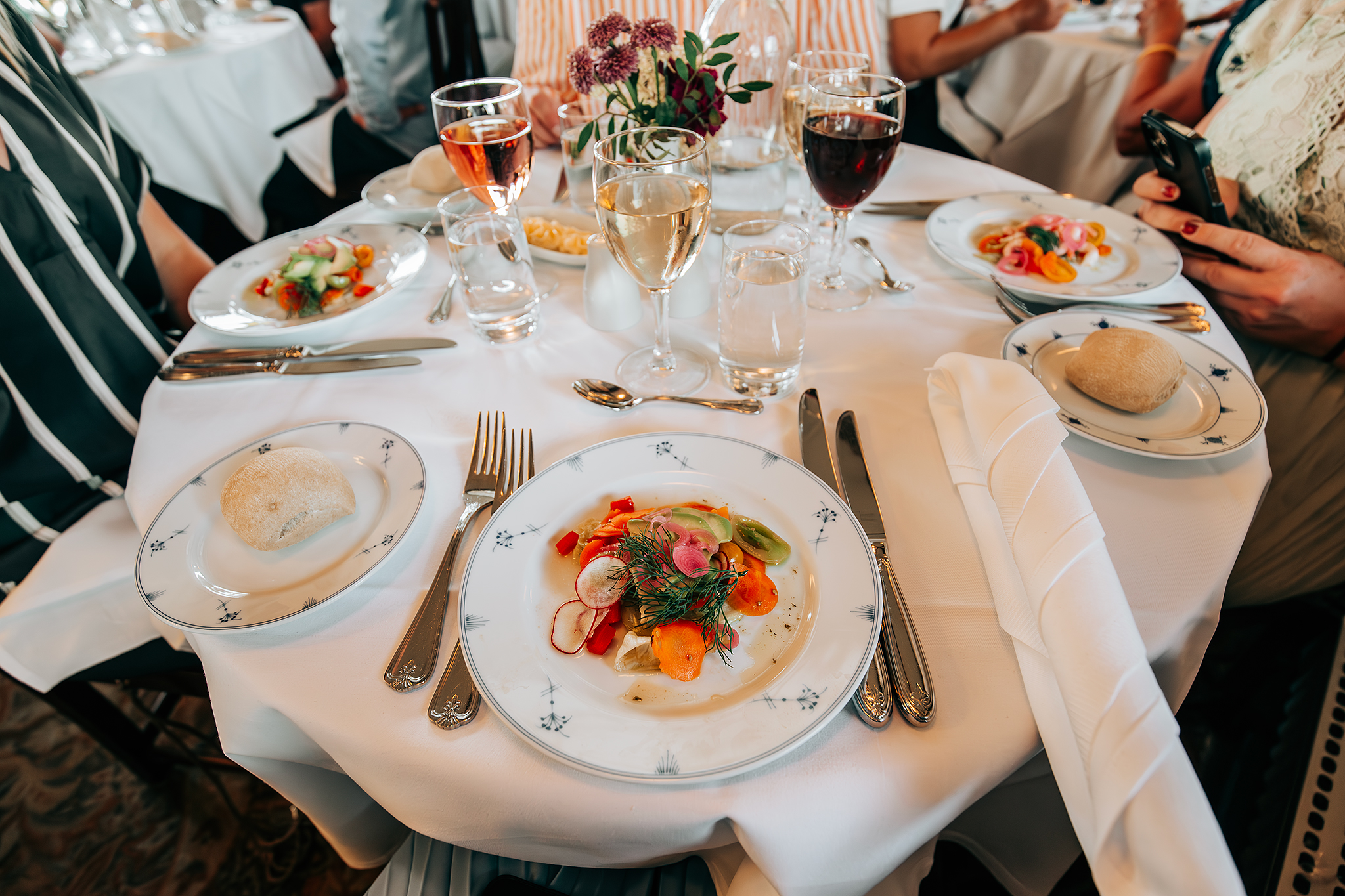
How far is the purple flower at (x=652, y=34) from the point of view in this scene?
95 centimetres

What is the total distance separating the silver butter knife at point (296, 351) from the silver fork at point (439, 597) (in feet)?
0.87

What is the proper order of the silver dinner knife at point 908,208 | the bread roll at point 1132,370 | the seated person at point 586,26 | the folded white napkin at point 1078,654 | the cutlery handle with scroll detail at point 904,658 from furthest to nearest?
the seated person at point 586,26 < the silver dinner knife at point 908,208 < the bread roll at point 1132,370 < the cutlery handle with scroll detail at point 904,658 < the folded white napkin at point 1078,654

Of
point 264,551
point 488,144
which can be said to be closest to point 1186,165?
point 488,144

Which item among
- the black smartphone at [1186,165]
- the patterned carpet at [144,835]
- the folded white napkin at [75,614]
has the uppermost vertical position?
the black smartphone at [1186,165]

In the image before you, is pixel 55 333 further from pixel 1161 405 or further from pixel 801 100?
pixel 1161 405

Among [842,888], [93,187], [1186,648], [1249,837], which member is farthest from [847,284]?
[93,187]

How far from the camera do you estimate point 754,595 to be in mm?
587

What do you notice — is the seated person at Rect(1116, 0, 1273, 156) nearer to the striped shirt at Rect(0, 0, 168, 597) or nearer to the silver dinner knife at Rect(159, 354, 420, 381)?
→ the silver dinner knife at Rect(159, 354, 420, 381)

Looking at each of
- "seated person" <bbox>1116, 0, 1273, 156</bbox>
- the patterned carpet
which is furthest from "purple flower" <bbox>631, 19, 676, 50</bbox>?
"seated person" <bbox>1116, 0, 1273, 156</bbox>

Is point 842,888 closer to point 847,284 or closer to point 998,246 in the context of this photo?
point 847,284

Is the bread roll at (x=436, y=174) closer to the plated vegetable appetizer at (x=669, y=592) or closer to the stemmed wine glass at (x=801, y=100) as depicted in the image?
the stemmed wine glass at (x=801, y=100)

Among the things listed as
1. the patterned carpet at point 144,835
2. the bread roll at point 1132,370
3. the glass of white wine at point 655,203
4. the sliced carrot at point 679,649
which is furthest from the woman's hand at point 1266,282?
the patterned carpet at point 144,835

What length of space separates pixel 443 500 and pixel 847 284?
2.44 feet

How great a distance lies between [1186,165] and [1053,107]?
1.61 m
